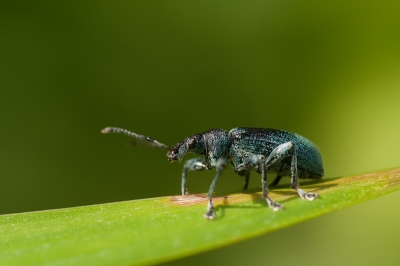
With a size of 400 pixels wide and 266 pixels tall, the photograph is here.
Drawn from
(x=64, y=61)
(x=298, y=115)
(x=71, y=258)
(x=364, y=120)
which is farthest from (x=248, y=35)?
(x=71, y=258)

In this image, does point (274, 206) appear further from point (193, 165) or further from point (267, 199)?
point (193, 165)

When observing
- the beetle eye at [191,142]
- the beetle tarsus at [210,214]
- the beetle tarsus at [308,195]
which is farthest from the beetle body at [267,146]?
the beetle tarsus at [210,214]

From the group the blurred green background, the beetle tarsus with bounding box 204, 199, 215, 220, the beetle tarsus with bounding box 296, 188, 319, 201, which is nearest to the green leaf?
the beetle tarsus with bounding box 204, 199, 215, 220

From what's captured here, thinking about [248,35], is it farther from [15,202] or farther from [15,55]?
[15,202]

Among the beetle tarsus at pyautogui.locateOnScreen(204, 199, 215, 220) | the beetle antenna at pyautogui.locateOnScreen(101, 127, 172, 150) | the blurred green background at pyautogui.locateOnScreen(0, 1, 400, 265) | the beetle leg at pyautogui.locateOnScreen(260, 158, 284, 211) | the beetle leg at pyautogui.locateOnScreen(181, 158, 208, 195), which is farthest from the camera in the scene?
the blurred green background at pyautogui.locateOnScreen(0, 1, 400, 265)

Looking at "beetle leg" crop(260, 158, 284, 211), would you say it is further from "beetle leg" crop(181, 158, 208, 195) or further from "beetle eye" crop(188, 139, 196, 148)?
"beetle eye" crop(188, 139, 196, 148)

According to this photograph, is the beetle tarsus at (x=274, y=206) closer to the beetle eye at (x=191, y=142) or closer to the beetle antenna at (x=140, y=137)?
the beetle eye at (x=191, y=142)
